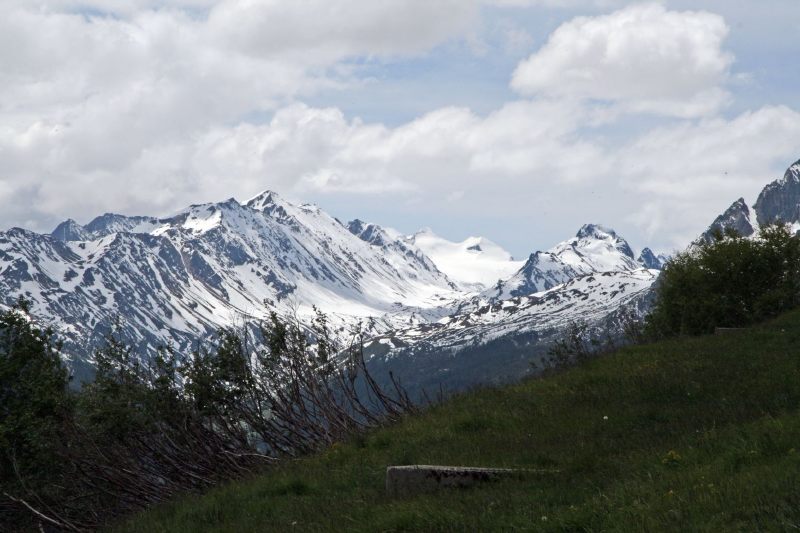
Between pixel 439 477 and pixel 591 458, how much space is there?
278 centimetres

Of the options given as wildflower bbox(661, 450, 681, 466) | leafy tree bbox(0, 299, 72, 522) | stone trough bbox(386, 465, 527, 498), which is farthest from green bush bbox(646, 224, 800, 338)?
wildflower bbox(661, 450, 681, 466)

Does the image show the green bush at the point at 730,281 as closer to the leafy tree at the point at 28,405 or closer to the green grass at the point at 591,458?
the green grass at the point at 591,458

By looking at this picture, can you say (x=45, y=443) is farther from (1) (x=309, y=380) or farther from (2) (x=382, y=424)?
(2) (x=382, y=424)

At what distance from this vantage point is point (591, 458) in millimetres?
15711

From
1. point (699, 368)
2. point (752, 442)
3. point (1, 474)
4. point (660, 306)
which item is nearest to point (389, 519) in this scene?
point (752, 442)

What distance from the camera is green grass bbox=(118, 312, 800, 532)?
1162 centimetres

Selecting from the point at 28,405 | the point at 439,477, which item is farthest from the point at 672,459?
the point at 28,405

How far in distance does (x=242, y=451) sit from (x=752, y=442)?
14.3 m

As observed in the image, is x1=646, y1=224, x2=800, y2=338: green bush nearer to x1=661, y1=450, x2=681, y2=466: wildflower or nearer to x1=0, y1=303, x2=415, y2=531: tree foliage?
x1=0, y1=303, x2=415, y2=531: tree foliage

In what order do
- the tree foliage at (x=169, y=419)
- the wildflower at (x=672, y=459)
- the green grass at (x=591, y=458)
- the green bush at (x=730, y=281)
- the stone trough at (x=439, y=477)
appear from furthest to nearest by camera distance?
the green bush at (x=730, y=281) < the tree foliage at (x=169, y=419) < the stone trough at (x=439, y=477) < the wildflower at (x=672, y=459) < the green grass at (x=591, y=458)

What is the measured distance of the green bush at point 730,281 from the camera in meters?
63.8

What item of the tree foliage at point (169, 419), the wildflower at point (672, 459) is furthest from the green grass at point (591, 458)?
the tree foliage at point (169, 419)

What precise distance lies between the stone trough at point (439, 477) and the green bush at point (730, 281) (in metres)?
49.6

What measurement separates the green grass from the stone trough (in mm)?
410
